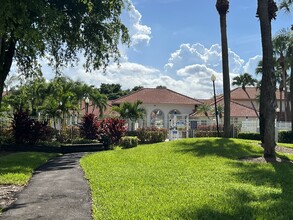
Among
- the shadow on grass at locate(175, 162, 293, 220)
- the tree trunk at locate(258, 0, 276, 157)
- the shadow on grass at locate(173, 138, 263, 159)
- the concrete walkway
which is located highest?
the tree trunk at locate(258, 0, 276, 157)

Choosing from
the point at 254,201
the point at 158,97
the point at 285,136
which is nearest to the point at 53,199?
the point at 254,201

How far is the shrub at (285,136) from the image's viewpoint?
26.7m

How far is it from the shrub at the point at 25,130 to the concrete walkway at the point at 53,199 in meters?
10.1

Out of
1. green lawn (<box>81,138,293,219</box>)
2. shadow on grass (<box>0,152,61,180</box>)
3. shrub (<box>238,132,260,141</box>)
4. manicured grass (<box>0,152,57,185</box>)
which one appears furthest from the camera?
shrub (<box>238,132,260,141</box>)

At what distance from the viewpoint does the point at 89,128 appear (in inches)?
1013

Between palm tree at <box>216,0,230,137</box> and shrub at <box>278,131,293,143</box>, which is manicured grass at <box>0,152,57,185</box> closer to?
palm tree at <box>216,0,230,137</box>

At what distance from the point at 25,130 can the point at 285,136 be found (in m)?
17.5

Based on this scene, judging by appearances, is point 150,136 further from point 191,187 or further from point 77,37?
point 191,187

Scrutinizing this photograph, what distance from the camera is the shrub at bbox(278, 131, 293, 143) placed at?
26684 millimetres

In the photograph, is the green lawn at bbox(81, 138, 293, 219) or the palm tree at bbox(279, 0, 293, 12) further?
the palm tree at bbox(279, 0, 293, 12)

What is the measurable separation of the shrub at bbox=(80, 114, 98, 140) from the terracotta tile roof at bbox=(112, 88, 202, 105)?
21253 millimetres

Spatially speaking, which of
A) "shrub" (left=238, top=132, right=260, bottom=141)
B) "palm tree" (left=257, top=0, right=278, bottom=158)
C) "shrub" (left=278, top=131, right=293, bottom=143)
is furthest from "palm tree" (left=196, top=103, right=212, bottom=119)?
"palm tree" (left=257, top=0, right=278, bottom=158)

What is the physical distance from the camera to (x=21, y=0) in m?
7.12

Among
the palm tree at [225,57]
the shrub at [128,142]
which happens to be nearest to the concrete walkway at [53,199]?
the shrub at [128,142]
